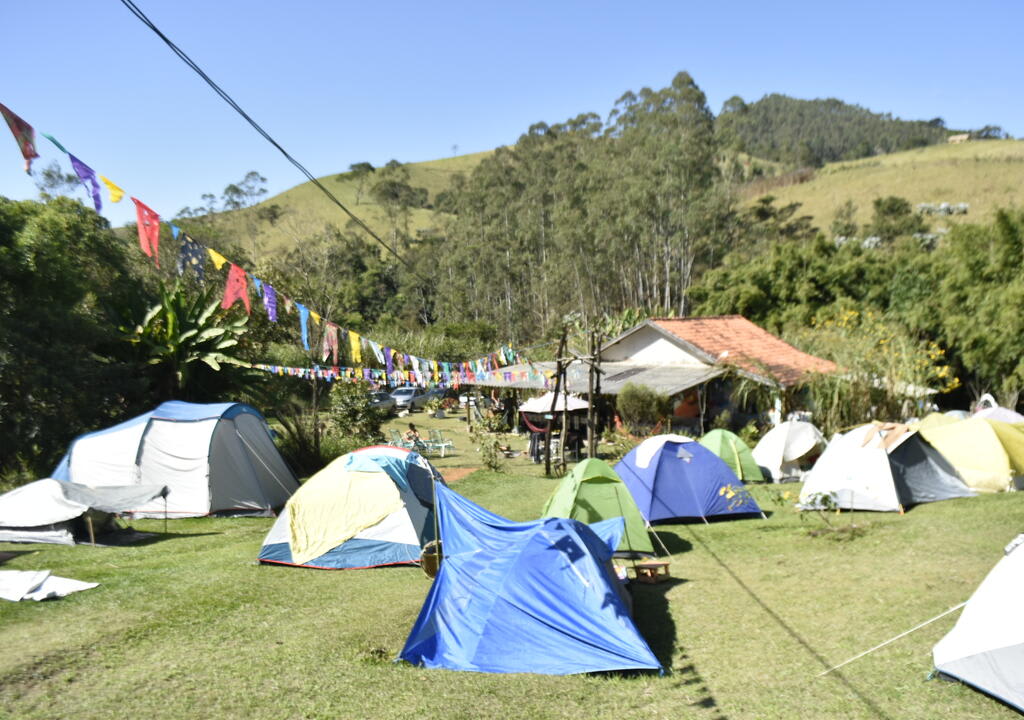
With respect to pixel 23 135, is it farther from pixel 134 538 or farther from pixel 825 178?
pixel 825 178

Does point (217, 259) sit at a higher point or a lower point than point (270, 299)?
higher

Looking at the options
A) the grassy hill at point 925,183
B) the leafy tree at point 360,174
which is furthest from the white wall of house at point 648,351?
the leafy tree at point 360,174

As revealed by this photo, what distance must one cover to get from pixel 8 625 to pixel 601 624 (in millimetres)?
5602

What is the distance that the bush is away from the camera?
20078 millimetres

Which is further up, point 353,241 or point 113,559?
point 353,241

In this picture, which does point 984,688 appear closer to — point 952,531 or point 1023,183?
point 952,531

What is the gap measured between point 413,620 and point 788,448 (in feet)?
34.7

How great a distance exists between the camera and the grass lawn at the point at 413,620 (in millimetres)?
5766

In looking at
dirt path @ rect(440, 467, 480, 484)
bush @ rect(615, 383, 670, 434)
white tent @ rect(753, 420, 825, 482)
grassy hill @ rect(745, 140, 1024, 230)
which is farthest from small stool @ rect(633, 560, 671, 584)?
grassy hill @ rect(745, 140, 1024, 230)

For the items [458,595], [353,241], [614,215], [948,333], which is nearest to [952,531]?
[458,595]

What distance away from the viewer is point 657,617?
814cm

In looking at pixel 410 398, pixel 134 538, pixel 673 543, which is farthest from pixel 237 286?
pixel 410 398

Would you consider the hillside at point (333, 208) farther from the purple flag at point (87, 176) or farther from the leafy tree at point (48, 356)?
the purple flag at point (87, 176)

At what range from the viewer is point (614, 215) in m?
40.7
